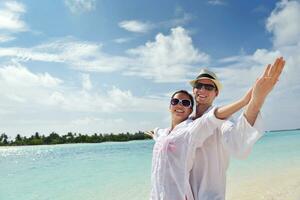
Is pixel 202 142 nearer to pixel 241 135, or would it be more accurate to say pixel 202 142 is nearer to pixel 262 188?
pixel 241 135

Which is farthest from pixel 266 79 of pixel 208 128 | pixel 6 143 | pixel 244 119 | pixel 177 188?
pixel 6 143

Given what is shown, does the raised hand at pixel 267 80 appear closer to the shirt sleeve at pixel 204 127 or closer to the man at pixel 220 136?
the man at pixel 220 136

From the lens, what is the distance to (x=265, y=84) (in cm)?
200

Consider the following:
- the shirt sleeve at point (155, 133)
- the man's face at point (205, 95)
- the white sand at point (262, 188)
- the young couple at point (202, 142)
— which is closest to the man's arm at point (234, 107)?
the young couple at point (202, 142)

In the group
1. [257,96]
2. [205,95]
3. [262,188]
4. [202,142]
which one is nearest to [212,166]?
[202,142]

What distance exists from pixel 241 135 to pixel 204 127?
229mm

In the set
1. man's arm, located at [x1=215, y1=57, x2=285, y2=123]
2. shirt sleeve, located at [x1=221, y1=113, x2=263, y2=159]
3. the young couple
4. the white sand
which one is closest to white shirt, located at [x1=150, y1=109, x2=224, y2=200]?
the young couple

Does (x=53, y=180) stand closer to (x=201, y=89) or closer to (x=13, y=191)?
(x=13, y=191)

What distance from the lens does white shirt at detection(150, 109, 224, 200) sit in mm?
2393

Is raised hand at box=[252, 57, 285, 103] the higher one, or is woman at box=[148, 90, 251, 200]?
raised hand at box=[252, 57, 285, 103]

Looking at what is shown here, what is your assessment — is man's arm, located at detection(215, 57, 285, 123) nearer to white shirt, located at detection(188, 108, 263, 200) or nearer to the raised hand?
the raised hand

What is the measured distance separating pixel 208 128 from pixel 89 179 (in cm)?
1295

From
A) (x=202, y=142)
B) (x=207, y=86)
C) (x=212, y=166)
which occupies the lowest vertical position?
(x=212, y=166)

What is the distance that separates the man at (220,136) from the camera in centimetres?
202
